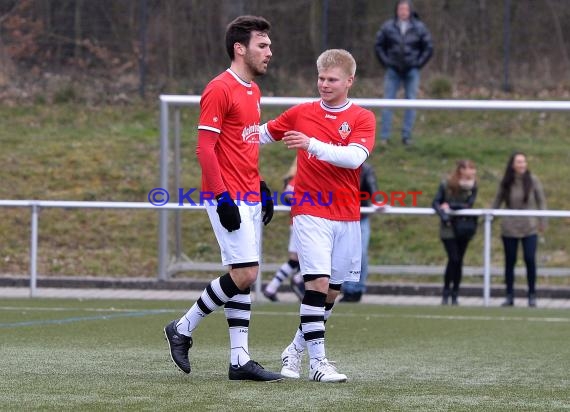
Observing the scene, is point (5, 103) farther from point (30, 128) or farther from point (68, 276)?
point (68, 276)

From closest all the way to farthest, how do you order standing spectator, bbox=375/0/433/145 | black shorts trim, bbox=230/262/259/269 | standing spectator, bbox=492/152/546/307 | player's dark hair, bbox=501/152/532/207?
black shorts trim, bbox=230/262/259/269
standing spectator, bbox=492/152/546/307
player's dark hair, bbox=501/152/532/207
standing spectator, bbox=375/0/433/145

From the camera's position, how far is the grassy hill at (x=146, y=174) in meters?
17.6

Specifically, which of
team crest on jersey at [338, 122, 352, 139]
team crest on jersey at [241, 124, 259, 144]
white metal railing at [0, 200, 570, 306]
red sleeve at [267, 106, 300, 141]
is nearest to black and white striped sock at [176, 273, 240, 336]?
team crest on jersey at [241, 124, 259, 144]

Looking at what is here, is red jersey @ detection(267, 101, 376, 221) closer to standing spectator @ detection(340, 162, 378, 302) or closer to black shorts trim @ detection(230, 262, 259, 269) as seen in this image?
black shorts trim @ detection(230, 262, 259, 269)

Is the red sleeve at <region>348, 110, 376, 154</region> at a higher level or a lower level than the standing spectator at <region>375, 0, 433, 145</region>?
lower

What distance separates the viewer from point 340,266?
24.7 feet

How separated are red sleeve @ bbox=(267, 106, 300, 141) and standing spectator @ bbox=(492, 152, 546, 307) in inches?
298

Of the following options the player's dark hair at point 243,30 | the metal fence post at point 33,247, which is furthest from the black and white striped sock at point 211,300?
the metal fence post at point 33,247

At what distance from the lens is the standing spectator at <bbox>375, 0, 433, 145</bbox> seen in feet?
64.7

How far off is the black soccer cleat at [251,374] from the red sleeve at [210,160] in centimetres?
95

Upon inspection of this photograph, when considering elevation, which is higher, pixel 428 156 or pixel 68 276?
pixel 428 156

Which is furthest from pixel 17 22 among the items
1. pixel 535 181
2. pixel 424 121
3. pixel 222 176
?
pixel 222 176

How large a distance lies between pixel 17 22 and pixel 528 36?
30.4 ft

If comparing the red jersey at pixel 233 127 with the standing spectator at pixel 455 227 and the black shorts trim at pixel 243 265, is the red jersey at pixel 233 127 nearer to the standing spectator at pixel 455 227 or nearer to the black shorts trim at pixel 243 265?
the black shorts trim at pixel 243 265
